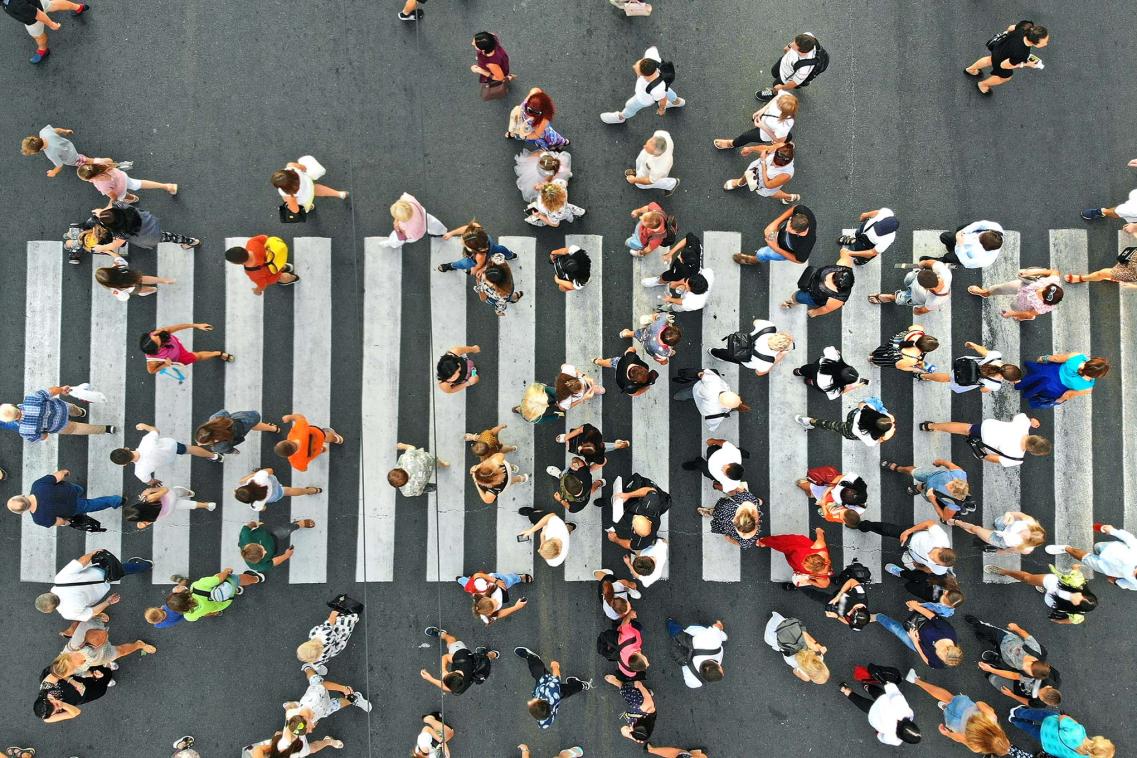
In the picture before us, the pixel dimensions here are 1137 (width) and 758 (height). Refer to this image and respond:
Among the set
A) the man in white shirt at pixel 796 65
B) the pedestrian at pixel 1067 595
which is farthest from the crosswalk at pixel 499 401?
the man in white shirt at pixel 796 65

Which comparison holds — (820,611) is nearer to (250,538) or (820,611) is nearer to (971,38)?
(250,538)

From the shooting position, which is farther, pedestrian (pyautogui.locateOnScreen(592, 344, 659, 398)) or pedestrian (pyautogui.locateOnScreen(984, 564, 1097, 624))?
pedestrian (pyautogui.locateOnScreen(984, 564, 1097, 624))

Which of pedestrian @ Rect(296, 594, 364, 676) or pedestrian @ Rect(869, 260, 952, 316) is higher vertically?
pedestrian @ Rect(869, 260, 952, 316)

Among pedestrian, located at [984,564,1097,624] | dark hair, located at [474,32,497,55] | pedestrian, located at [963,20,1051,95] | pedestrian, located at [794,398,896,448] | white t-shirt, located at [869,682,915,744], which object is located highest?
pedestrian, located at [963,20,1051,95]

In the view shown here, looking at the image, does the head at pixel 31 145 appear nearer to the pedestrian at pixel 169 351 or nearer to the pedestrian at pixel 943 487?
the pedestrian at pixel 169 351

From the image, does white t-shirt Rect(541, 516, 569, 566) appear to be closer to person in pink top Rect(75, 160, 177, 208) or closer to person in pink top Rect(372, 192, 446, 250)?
person in pink top Rect(372, 192, 446, 250)

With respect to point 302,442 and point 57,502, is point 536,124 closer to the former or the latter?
point 302,442

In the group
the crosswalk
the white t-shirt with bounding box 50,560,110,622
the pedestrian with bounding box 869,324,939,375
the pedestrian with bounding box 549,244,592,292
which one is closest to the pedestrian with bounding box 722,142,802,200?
the crosswalk
